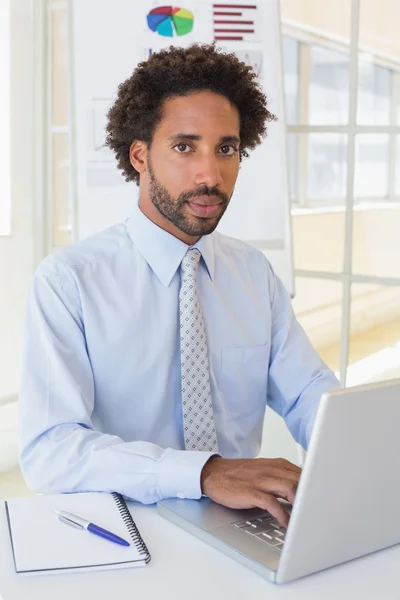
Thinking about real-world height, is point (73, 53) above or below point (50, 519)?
above

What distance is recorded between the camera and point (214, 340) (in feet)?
5.51

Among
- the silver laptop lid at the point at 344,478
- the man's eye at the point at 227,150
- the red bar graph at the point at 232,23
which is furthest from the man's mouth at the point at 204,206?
the red bar graph at the point at 232,23

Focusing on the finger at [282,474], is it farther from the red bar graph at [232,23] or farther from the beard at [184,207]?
the red bar graph at [232,23]

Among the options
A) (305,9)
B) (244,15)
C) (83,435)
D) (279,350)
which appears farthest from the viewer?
(305,9)

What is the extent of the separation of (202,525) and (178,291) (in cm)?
63

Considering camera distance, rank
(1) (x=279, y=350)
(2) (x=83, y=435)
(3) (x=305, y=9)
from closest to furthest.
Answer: (2) (x=83, y=435) → (1) (x=279, y=350) → (3) (x=305, y=9)

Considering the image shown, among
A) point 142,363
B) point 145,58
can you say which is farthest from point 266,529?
point 145,58

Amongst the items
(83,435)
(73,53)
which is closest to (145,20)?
(73,53)

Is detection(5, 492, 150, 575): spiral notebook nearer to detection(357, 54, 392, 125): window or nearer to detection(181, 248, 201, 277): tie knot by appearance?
detection(181, 248, 201, 277): tie knot

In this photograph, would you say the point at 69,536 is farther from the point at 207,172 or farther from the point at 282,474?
the point at 207,172

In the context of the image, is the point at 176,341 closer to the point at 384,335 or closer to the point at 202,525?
the point at 202,525

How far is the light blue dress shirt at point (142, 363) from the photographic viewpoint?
50.3 inches

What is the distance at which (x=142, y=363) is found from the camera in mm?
1574

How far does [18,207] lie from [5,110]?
390 mm
